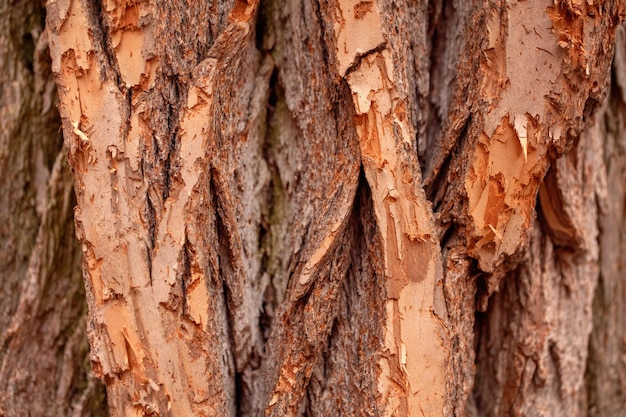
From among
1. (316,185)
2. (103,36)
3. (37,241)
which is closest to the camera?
(103,36)

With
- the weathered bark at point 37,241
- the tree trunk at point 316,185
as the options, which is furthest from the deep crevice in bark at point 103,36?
the weathered bark at point 37,241

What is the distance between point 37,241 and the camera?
4.25ft

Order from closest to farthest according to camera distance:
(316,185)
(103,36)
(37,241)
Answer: (103,36) < (316,185) < (37,241)

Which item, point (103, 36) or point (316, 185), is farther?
point (316, 185)

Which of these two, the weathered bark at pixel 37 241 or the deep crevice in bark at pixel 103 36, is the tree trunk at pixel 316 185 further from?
Answer: the weathered bark at pixel 37 241

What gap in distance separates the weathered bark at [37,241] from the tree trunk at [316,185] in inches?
12.4

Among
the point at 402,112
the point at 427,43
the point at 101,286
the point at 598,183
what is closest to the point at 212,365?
the point at 101,286

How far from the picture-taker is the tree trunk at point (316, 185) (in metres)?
1.01

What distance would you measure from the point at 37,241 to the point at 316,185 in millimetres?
634

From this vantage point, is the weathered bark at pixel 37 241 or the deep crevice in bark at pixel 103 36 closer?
the deep crevice in bark at pixel 103 36

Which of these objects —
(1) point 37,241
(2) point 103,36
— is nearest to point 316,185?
(2) point 103,36

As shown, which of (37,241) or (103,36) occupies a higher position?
(103,36)

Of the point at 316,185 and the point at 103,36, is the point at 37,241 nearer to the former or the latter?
the point at 103,36

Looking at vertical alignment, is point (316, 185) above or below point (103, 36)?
below
